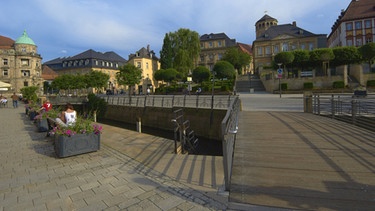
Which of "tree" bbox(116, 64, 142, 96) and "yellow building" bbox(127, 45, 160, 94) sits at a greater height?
"yellow building" bbox(127, 45, 160, 94)

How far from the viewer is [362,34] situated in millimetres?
52875

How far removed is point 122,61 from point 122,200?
86.0 metres

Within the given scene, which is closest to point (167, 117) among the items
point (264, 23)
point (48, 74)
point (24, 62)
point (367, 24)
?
point (367, 24)

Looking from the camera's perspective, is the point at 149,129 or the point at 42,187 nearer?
the point at 42,187

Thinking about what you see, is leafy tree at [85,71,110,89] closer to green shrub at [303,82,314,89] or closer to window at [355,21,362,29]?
green shrub at [303,82,314,89]

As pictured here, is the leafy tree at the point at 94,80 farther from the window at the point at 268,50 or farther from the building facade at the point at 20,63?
the window at the point at 268,50

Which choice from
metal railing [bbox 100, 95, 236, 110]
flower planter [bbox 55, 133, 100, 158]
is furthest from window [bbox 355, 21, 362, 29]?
flower planter [bbox 55, 133, 100, 158]

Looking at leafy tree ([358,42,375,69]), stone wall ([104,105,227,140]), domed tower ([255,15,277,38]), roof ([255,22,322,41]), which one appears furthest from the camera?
domed tower ([255,15,277,38])

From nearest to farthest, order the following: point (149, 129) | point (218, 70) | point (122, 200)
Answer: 1. point (122, 200)
2. point (149, 129)
3. point (218, 70)

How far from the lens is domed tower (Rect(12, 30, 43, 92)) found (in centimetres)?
6160

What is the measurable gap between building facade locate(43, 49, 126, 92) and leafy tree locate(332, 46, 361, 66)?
55.9 meters

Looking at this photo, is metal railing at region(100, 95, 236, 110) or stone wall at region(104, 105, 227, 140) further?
metal railing at region(100, 95, 236, 110)

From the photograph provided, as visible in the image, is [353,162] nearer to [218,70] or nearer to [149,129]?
[149,129]

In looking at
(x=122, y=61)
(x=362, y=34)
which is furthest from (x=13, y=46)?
(x=362, y=34)
